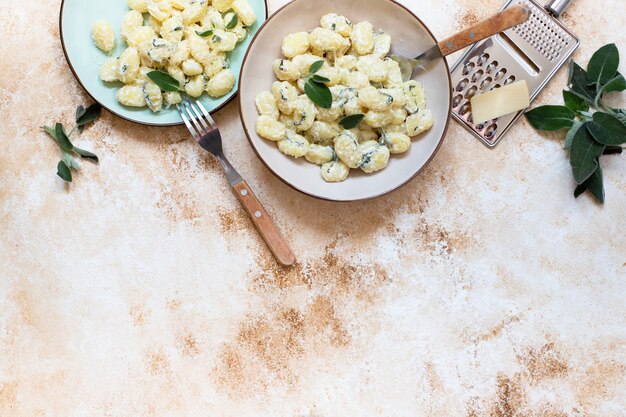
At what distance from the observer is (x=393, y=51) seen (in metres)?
1.33

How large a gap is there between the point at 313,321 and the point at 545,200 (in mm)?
635

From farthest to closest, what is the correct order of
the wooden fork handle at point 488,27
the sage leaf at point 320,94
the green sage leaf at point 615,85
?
the green sage leaf at point 615,85 → the sage leaf at point 320,94 → the wooden fork handle at point 488,27

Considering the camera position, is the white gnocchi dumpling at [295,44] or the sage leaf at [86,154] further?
A: the sage leaf at [86,154]

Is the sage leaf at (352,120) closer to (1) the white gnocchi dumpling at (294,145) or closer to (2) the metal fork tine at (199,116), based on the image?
(1) the white gnocchi dumpling at (294,145)

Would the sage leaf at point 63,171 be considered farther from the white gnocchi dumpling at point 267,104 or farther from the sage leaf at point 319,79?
the sage leaf at point 319,79

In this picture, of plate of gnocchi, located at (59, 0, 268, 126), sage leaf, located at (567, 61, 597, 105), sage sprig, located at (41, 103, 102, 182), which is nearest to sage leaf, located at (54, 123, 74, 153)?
sage sprig, located at (41, 103, 102, 182)

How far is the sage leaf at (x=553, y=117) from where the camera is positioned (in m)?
1.34

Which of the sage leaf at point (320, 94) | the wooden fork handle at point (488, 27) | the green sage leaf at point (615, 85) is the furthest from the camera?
the green sage leaf at point (615, 85)

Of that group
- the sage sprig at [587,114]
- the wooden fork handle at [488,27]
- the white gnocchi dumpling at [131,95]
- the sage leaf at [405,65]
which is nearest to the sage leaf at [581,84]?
the sage sprig at [587,114]

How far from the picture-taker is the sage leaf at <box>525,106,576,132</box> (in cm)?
134

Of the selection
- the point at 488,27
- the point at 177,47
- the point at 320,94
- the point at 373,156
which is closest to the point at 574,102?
the point at 488,27

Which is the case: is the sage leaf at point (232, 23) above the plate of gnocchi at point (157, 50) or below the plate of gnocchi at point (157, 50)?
above

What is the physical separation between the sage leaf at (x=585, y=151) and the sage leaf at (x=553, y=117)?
36 mm

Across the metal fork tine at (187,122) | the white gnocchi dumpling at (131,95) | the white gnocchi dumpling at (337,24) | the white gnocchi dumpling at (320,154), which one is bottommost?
the metal fork tine at (187,122)
